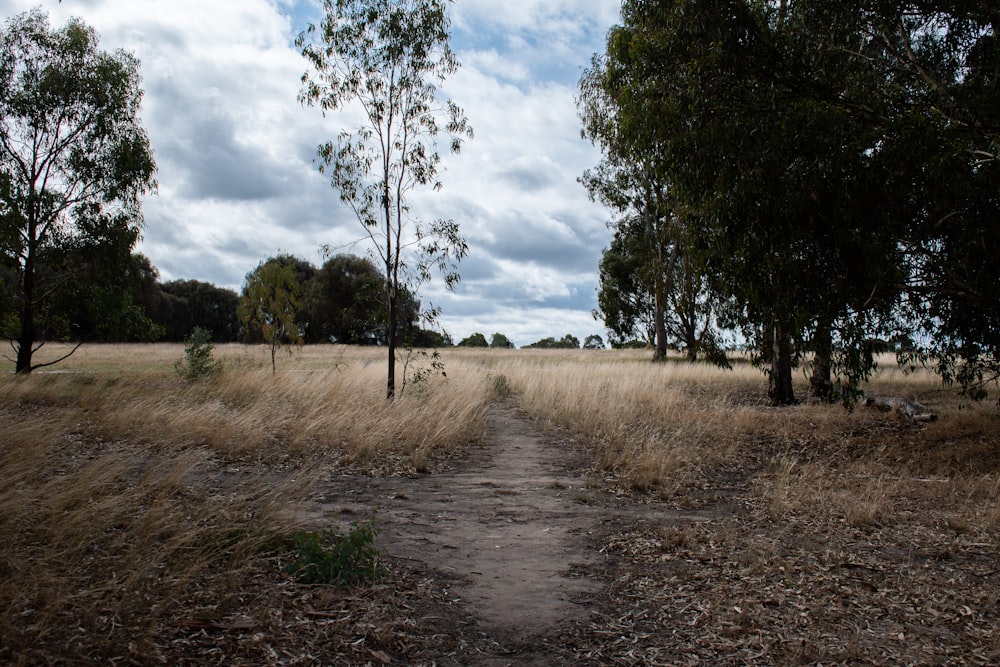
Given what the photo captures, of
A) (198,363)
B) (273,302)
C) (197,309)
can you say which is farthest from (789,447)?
(197,309)

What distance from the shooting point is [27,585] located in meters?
3.72

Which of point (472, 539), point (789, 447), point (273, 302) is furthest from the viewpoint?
point (273, 302)

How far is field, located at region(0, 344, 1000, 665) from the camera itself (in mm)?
3809

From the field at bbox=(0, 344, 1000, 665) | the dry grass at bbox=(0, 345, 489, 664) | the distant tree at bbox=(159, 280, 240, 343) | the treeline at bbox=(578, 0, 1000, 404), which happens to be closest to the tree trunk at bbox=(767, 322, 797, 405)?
the field at bbox=(0, 344, 1000, 665)

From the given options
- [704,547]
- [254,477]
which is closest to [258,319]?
[254,477]

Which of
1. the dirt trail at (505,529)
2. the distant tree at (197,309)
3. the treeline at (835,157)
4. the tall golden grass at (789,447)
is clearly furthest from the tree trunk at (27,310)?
the distant tree at (197,309)

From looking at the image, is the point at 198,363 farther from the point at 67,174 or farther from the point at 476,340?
the point at 476,340

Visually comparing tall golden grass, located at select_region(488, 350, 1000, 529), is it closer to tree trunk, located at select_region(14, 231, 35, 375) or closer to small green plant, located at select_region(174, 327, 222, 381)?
small green plant, located at select_region(174, 327, 222, 381)

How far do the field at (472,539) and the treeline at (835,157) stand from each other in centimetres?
245

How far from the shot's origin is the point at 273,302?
2395 centimetres

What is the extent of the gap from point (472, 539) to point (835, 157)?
23.2ft

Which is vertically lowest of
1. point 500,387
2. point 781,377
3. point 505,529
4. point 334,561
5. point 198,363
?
point 505,529

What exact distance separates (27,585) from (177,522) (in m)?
1.35

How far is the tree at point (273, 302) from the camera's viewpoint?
23938 mm
